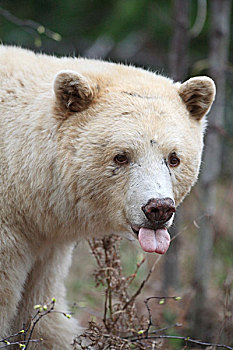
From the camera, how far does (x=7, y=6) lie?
10.4m

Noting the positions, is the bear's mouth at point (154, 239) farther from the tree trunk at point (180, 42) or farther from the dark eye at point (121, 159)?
the tree trunk at point (180, 42)

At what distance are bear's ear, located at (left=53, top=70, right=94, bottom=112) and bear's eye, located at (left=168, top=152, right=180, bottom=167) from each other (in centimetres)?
76

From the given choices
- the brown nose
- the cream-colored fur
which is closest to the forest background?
the cream-colored fur

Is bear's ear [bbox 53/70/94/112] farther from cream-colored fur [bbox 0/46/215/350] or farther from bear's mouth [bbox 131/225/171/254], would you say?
bear's mouth [bbox 131/225/171/254]

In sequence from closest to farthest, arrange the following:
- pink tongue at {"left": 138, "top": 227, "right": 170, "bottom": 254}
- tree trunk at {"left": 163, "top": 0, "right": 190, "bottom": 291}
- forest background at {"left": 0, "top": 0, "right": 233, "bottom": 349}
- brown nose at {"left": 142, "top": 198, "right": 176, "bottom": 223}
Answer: brown nose at {"left": 142, "top": 198, "right": 176, "bottom": 223} < pink tongue at {"left": 138, "top": 227, "right": 170, "bottom": 254} < forest background at {"left": 0, "top": 0, "right": 233, "bottom": 349} < tree trunk at {"left": 163, "top": 0, "right": 190, "bottom": 291}

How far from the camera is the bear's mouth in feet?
12.4

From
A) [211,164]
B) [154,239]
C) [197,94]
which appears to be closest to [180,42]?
[211,164]

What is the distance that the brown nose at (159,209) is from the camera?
362cm

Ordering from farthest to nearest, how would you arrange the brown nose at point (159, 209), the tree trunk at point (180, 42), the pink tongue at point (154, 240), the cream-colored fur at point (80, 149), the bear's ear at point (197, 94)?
the tree trunk at point (180, 42)
the bear's ear at point (197, 94)
the cream-colored fur at point (80, 149)
the pink tongue at point (154, 240)
the brown nose at point (159, 209)

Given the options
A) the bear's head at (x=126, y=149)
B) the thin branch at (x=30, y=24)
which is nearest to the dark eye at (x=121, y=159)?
the bear's head at (x=126, y=149)

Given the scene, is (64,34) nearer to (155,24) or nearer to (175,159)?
(155,24)

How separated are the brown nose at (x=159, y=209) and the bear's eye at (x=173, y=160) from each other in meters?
0.44

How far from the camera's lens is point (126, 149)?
389cm

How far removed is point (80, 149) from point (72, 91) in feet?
1.43
